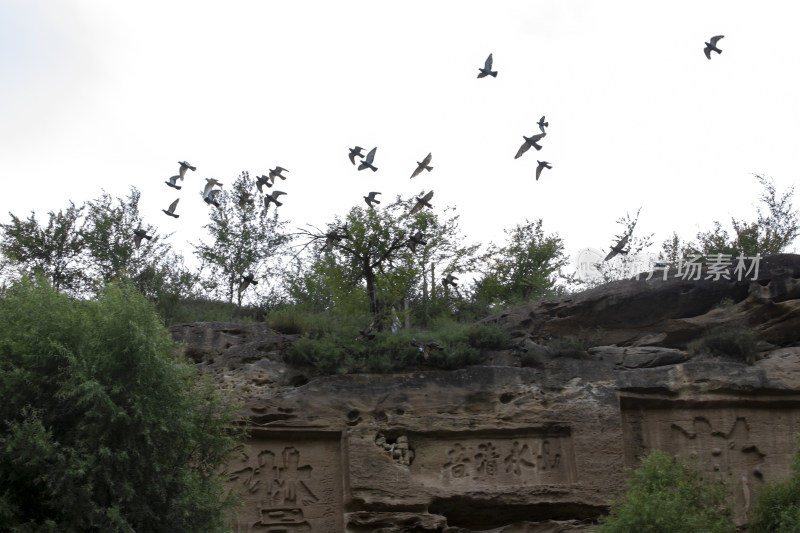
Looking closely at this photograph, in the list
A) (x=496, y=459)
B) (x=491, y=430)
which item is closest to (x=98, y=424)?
(x=491, y=430)

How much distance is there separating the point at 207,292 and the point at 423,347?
1112 centimetres

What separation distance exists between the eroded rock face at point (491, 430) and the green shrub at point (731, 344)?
16 cm

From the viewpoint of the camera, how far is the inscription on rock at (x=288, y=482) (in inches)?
559

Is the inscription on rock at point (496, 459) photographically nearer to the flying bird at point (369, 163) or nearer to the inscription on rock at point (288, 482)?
the inscription on rock at point (288, 482)

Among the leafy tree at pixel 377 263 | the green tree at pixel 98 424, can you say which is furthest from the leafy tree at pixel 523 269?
the green tree at pixel 98 424

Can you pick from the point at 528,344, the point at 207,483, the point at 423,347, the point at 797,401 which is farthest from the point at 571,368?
the point at 207,483

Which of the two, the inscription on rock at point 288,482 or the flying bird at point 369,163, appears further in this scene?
the flying bird at point 369,163

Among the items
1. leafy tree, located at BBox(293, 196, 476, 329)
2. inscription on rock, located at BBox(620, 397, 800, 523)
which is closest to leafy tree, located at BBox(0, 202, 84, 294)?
leafy tree, located at BBox(293, 196, 476, 329)

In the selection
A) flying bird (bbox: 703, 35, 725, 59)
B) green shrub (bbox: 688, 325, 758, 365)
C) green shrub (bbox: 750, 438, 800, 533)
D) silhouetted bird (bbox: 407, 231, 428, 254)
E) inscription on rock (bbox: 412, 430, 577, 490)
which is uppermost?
flying bird (bbox: 703, 35, 725, 59)

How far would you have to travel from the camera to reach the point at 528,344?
54.1 feet

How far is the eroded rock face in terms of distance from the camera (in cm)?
1430

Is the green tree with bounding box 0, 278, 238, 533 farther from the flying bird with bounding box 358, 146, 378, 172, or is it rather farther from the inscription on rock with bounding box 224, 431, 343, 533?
the flying bird with bounding box 358, 146, 378, 172

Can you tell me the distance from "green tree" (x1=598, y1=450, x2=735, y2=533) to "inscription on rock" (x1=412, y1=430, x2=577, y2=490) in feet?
6.60

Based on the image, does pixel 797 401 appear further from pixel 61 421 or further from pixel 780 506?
pixel 61 421
